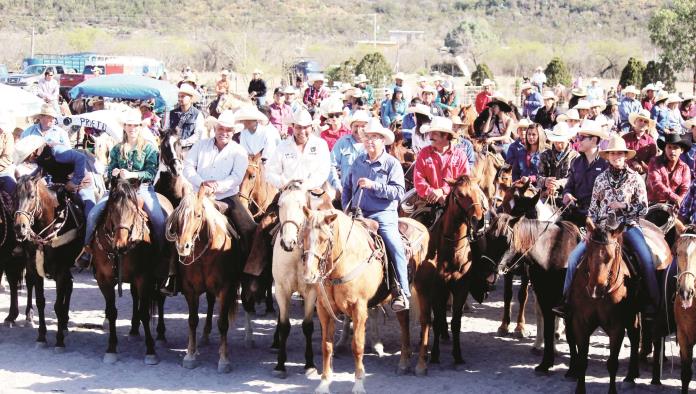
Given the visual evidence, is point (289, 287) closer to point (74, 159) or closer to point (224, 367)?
point (224, 367)

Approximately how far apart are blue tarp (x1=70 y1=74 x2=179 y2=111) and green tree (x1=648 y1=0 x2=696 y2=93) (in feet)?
75.1

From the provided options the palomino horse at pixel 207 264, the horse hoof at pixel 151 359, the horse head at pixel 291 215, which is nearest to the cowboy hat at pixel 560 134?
the horse head at pixel 291 215

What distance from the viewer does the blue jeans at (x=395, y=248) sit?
30.9ft

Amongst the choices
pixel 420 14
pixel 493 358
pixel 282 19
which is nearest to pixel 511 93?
pixel 493 358

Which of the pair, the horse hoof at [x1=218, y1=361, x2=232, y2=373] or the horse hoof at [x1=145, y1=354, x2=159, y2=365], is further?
the horse hoof at [x1=145, y1=354, x2=159, y2=365]

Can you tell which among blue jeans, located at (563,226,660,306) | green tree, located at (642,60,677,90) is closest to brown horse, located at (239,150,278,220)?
blue jeans, located at (563,226,660,306)

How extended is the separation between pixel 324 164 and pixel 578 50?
2573 inches

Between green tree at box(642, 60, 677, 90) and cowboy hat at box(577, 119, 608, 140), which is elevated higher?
green tree at box(642, 60, 677, 90)

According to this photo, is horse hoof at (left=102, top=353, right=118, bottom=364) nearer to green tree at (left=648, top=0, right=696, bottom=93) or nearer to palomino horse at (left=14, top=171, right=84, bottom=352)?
palomino horse at (left=14, top=171, right=84, bottom=352)

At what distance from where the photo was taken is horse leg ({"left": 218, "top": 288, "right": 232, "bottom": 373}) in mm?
9828

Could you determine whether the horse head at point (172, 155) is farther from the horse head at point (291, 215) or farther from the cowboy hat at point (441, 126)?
the cowboy hat at point (441, 126)

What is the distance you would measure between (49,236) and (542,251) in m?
5.48

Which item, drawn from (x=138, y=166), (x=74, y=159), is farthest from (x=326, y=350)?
(x=74, y=159)

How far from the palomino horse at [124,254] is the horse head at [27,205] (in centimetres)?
72
